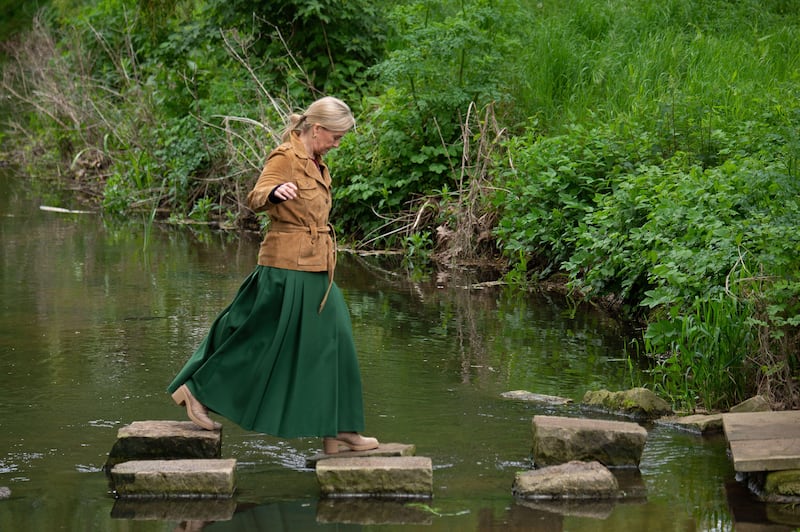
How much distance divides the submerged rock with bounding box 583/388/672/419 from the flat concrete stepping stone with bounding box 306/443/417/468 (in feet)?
5.74

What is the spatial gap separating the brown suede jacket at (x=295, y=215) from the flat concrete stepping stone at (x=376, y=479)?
105cm

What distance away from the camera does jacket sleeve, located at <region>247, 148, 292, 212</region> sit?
19.8 feet

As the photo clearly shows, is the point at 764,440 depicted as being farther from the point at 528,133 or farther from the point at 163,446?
the point at 528,133

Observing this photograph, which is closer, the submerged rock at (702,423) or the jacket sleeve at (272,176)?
the jacket sleeve at (272,176)

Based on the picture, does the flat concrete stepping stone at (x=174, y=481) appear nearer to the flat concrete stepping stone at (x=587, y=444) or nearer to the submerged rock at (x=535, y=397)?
the flat concrete stepping stone at (x=587, y=444)

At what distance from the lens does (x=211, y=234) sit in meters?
16.6

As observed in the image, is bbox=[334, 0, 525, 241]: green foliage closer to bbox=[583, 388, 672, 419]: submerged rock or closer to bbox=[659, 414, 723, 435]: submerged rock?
bbox=[583, 388, 672, 419]: submerged rock

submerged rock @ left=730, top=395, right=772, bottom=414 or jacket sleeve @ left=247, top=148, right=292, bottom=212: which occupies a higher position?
jacket sleeve @ left=247, top=148, right=292, bottom=212

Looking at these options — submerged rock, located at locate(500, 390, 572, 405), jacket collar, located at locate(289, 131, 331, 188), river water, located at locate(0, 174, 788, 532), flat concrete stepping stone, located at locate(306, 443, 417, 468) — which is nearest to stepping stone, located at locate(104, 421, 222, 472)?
river water, located at locate(0, 174, 788, 532)

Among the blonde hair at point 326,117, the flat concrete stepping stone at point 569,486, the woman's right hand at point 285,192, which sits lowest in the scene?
the flat concrete stepping stone at point 569,486

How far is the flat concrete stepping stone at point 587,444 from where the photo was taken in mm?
6270

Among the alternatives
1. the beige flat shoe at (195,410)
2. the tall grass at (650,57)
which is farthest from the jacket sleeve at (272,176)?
the tall grass at (650,57)

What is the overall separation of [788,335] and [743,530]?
2075mm

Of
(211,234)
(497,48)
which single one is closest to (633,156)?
(497,48)
